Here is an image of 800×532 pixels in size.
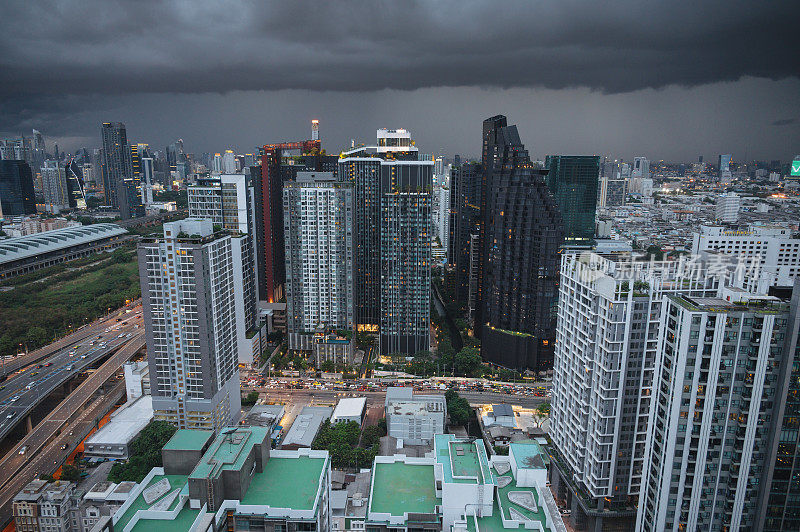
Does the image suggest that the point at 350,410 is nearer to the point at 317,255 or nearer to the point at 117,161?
the point at 317,255

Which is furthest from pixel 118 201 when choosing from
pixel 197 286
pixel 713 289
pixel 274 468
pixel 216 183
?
pixel 713 289

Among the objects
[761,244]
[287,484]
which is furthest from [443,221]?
[287,484]

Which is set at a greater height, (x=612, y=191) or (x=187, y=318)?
(x=612, y=191)

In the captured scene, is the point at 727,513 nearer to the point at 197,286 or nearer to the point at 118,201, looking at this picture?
the point at 197,286

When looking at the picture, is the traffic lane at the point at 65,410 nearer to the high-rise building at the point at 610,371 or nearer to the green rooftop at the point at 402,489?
the green rooftop at the point at 402,489

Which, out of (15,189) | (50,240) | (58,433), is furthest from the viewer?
(15,189)

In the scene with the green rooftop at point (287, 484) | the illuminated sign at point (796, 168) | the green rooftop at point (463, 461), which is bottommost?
the green rooftop at point (287, 484)

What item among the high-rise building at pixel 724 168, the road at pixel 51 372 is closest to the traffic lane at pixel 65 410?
the road at pixel 51 372
